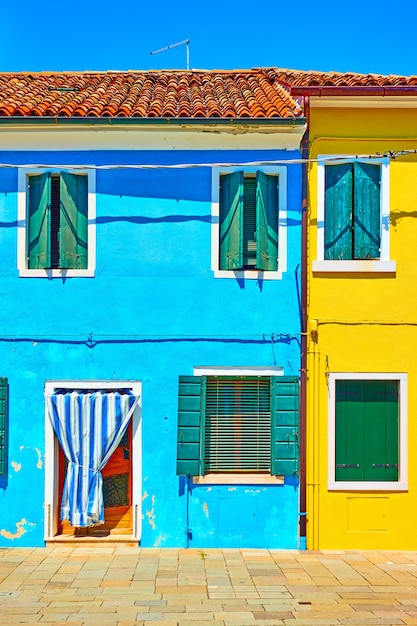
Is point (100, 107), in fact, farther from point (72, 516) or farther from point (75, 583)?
point (75, 583)

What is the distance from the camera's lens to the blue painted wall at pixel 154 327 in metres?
9.48

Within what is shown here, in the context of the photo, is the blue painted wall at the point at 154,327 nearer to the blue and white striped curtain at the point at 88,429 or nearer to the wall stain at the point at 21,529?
the wall stain at the point at 21,529

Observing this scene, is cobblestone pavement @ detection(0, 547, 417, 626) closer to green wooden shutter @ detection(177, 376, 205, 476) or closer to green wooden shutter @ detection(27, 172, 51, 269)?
green wooden shutter @ detection(177, 376, 205, 476)

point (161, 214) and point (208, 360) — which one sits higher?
point (161, 214)

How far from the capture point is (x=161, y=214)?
973 cm

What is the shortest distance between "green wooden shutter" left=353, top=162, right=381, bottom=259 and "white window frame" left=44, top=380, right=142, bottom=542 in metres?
3.89

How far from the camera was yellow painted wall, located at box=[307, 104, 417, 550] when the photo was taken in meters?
9.52

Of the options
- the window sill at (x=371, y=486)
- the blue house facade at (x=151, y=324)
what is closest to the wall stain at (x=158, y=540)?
the blue house facade at (x=151, y=324)

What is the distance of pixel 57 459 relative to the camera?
9633 mm

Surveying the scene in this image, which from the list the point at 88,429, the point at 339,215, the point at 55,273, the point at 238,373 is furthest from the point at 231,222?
the point at 88,429

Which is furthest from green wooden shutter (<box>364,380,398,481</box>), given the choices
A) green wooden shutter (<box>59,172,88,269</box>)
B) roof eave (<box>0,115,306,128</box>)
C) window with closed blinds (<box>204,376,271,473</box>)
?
green wooden shutter (<box>59,172,88,269</box>)

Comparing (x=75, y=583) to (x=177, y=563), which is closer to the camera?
(x=75, y=583)

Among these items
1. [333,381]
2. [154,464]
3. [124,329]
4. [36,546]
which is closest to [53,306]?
[124,329]

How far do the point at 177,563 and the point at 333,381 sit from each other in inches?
133
